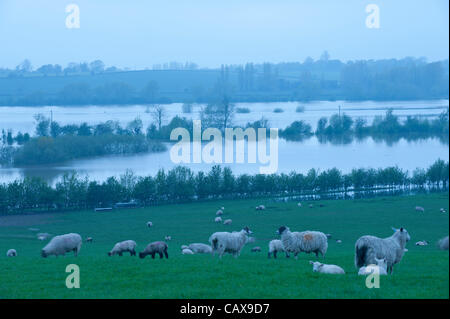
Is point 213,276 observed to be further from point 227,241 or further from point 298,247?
point 298,247

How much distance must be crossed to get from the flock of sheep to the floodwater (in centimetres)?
2696

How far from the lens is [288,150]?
6322cm

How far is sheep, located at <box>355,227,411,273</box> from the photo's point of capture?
33.2 ft

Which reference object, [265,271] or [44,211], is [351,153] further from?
[265,271]

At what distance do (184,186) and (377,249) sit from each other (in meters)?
29.1

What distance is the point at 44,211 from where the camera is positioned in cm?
3456

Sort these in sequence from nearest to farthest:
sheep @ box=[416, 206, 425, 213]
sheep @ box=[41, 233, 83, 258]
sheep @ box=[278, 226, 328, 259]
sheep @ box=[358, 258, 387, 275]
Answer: sheep @ box=[358, 258, 387, 275] → sheep @ box=[278, 226, 328, 259] → sheep @ box=[41, 233, 83, 258] → sheep @ box=[416, 206, 425, 213]

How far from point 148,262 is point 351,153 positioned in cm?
5151

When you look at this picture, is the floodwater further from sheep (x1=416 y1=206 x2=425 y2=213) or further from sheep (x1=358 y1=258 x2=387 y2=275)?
sheep (x1=358 y1=258 x2=387 y2=275)

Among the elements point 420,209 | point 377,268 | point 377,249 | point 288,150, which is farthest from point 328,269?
point 288,150

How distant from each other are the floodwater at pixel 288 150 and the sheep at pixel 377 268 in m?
30.4

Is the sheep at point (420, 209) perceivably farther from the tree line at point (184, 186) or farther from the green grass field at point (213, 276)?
the green grass field at point (213, 276)

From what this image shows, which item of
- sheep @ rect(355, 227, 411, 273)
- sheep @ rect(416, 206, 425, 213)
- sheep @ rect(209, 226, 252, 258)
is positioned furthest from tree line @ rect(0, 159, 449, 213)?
sheep @ rect(355, 227, 411, 273)
